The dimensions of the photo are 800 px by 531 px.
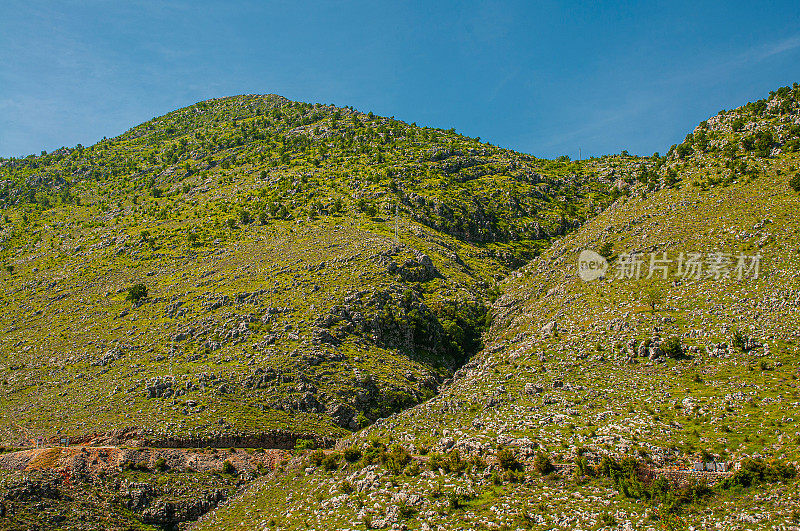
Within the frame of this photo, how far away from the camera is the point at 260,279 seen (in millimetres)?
86625

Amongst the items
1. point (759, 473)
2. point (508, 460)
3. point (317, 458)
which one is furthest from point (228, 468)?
point (759, 473)

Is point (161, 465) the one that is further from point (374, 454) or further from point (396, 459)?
point (396, 459)

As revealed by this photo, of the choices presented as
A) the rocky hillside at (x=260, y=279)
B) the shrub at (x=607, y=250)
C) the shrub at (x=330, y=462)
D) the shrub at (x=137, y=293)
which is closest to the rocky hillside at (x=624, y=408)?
the shrub at (x=330, y=462)

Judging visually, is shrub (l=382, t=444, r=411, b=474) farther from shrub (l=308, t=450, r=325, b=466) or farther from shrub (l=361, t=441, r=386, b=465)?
shrub (l=308, t=450, r=325, b=466)

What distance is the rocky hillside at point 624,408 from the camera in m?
31.6

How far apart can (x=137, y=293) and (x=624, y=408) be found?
277 ft

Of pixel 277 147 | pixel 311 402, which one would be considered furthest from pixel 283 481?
pixel 277 147

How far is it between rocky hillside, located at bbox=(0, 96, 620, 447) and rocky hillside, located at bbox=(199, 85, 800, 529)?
10.5 meters

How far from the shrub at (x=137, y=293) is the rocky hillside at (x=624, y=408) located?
5534 centimetres

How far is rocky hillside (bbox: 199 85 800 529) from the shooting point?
3159 centimetres

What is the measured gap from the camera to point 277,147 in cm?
18050

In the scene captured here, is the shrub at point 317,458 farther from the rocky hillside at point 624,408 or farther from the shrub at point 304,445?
the shrub at point 304,445

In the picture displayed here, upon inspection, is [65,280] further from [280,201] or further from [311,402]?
[311,402]

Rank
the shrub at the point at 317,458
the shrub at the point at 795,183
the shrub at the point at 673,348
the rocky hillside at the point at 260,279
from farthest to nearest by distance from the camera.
Answer: the shrub at the point at 795,183 < the rocky hillside at the point at 260,279 < the shrub at the point at 673,348 < the shrub at the point at 317,458
